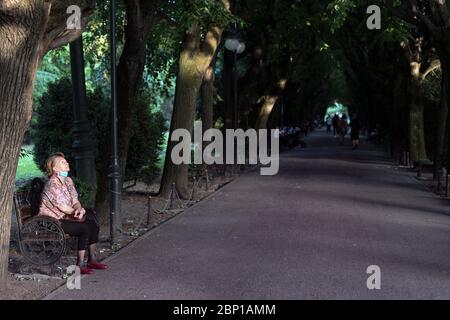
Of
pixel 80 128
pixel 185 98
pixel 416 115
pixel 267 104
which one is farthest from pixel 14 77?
A: pixel 267 104

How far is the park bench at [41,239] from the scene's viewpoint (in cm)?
843

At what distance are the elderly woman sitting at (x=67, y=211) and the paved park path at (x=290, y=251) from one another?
346 millimetres

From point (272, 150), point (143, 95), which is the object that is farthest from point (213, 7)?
point (272, 150)

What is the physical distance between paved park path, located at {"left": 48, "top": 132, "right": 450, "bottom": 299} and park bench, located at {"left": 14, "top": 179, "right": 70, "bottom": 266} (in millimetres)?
574

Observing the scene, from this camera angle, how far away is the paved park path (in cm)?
773

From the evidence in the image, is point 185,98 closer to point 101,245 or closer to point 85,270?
point 101,245

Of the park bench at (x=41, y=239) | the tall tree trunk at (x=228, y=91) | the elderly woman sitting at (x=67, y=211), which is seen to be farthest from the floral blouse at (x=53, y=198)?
the tall tree trunk at (x=228, y=91)

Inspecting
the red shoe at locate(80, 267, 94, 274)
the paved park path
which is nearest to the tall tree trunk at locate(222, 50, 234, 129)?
the paved park path

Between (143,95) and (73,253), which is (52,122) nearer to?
(143,95)

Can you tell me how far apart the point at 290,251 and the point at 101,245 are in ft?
9.24

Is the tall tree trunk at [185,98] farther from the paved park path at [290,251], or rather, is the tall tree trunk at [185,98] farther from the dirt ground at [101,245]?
the paved park path at [290,251]

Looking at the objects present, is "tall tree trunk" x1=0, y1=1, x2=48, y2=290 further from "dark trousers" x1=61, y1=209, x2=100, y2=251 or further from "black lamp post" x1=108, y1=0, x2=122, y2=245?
"black lamp post" x1=108, y1=0, x2=122, y2=245

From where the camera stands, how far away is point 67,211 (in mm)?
8797
